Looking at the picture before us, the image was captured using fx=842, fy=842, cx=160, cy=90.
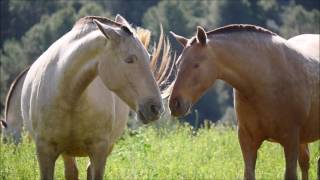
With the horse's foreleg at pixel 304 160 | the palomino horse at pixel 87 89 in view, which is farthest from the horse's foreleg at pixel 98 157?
the horse's foreleg at pixel 304 160

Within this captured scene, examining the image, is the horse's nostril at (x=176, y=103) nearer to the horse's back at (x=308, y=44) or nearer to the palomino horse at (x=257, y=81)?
the palomino horse at (x=257, y=81)

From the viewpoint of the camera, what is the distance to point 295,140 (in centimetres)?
746

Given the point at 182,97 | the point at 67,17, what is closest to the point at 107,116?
the point at 182,97

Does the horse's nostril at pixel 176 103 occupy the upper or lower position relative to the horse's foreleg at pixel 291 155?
upper

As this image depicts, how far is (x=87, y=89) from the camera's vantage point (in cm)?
720

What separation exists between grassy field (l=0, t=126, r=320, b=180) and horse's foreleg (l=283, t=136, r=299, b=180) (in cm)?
222

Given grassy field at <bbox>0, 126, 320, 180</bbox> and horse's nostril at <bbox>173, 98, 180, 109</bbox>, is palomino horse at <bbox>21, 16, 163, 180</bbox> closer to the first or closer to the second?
horse's nostril at <bbox>173, 98, 180, 109</bbox>

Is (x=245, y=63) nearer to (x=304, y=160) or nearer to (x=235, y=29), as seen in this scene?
(x=235, y=29)

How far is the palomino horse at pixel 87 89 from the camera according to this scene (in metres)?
6.60

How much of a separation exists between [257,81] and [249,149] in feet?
2.28

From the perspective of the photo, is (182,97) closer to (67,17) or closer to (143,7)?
(67,17)

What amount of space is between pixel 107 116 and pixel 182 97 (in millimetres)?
673

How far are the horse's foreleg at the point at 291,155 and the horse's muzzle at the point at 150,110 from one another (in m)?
1.54

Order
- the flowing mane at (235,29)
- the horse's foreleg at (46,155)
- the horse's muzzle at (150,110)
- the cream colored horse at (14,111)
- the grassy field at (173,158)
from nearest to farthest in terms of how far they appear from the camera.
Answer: the horse's muzzle at (150,110) < the horse's foreleg at (46,155) < the flowing mane at (235,29) < the grassy field at (173,158) < the cream colored horse at (14,111)
